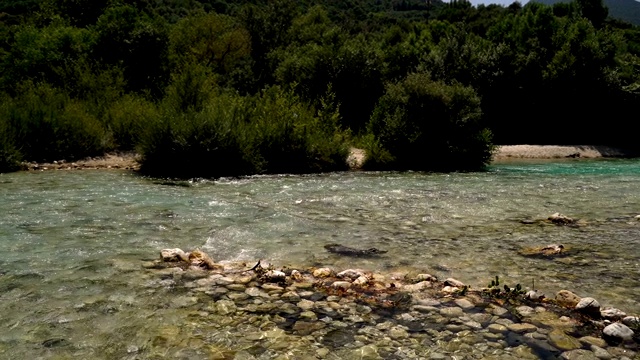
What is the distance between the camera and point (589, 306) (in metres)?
6.20

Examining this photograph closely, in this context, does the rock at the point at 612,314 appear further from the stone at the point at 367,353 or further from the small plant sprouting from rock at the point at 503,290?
the stone at the point at 367,353

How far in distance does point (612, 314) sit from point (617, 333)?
21.7 inches

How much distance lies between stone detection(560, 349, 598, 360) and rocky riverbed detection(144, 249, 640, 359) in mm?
10

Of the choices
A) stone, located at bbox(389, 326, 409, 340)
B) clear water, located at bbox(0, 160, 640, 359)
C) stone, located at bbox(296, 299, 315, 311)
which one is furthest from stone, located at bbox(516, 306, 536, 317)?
stone, located at bbox(296, 299, 315, 311)

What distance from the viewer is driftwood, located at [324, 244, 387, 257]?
29.6 ft

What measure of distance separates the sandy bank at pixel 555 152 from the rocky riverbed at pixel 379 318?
30.0 m

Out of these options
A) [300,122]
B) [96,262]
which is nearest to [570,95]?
[300,122]

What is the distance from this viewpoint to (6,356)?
5.05 metres

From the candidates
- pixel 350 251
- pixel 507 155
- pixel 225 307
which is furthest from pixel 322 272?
pixel 507 155

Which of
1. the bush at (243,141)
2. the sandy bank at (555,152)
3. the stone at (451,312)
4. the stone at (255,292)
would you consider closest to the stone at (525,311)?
the stone at (451,312)

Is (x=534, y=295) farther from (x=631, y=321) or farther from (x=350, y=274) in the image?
(x=350, y=274)

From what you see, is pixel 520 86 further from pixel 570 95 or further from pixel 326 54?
pixel 326 54

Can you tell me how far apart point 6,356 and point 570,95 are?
42947 millimetres

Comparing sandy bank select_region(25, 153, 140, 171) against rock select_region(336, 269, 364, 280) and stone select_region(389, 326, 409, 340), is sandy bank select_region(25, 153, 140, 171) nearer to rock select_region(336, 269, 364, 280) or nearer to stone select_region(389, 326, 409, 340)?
rock select_region(336, 269, 364, 280)
